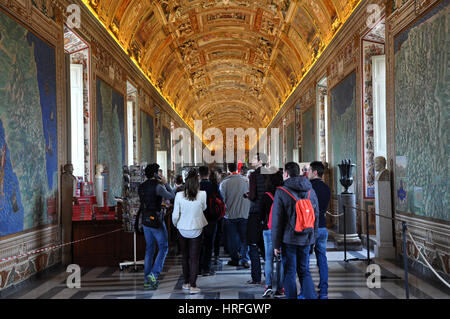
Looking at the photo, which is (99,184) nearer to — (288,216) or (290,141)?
(288,216)

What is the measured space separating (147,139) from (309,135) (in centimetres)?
802

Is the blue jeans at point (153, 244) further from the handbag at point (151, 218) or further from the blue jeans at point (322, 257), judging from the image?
the blue jeans at point (322, 257)

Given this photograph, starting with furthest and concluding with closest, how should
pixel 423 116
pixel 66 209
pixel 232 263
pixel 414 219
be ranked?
pixel 66 209 < pixel 232 263 < pixel 414 219 < pixel 423 116

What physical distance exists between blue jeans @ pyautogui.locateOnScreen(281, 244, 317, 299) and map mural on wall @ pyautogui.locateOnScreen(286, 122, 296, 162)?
18.7 meters

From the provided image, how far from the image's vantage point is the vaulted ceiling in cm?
1477

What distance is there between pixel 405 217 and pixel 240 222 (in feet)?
11.6

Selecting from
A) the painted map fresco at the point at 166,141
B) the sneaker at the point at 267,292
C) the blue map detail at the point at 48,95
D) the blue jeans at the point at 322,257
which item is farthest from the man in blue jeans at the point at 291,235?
the painted map fresco at the point at 166,141

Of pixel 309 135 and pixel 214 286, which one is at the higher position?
pixel 309 135

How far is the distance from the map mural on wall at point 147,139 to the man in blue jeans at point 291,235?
14110 mm

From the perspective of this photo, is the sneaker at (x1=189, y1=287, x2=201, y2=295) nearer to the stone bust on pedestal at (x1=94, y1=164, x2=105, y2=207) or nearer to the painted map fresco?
the stone bust on pedestal at (x1=94, y1=164, x2=105, y2=207)

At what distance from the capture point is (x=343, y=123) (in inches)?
525

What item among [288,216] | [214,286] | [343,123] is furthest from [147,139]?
[288,216]
